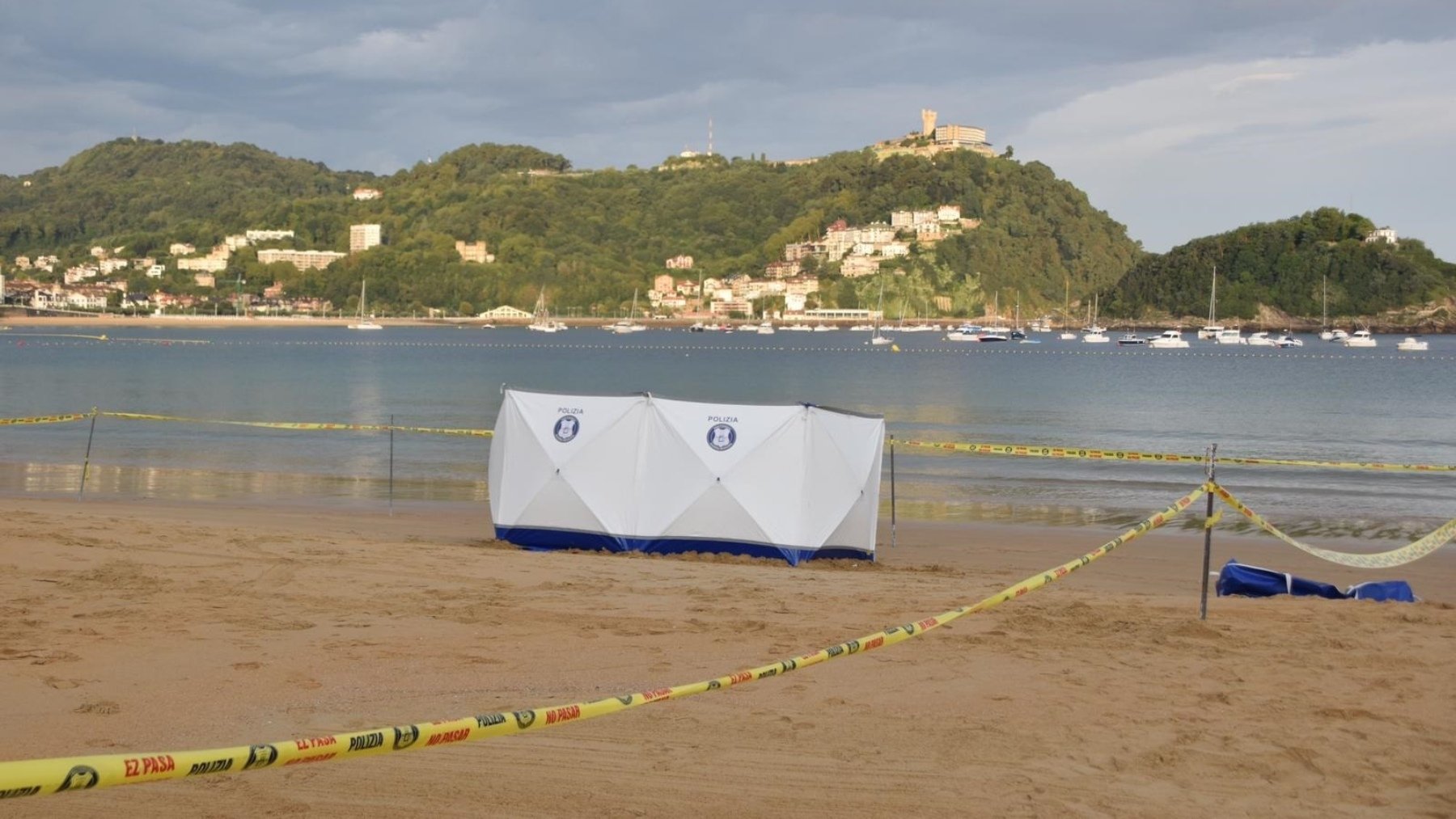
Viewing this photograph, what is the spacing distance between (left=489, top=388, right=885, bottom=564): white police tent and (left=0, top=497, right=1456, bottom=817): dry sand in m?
1.25

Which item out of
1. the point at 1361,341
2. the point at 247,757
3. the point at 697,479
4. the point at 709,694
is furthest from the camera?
the point at 1361,341

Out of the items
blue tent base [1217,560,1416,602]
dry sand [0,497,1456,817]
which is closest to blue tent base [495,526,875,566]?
dry sand [0,497,1456,817]

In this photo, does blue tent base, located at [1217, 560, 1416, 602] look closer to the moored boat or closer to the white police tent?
the white police tent

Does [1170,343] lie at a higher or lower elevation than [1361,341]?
lower

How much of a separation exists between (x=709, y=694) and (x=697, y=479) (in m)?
6.39

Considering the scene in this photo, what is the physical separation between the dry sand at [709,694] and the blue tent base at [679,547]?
1.03m

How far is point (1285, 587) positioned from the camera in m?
11.9

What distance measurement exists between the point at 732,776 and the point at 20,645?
4.76 meters

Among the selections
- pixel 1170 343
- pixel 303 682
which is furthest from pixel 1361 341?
pixel 303 682

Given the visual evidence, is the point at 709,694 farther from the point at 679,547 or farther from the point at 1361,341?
the point at 1361,341

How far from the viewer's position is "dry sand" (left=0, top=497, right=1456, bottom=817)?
6.21m

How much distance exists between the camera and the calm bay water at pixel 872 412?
21.9 m

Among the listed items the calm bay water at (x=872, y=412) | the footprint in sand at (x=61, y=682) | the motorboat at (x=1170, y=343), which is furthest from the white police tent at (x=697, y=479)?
the motorboat at (x=1170, y=343)

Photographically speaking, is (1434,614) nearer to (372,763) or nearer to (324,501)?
(372,763)
